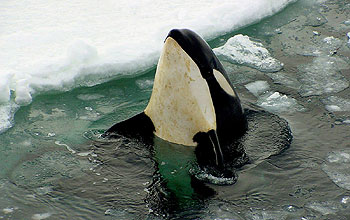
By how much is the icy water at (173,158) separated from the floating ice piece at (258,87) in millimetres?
12

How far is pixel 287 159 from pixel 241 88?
1.70m

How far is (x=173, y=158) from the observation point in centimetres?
536

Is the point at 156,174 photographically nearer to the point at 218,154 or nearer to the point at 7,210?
the point at 218,154

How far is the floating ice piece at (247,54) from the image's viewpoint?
744 centimetres

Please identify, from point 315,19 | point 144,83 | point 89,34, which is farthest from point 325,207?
point 315,19

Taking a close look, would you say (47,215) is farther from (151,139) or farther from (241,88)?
(241,88)

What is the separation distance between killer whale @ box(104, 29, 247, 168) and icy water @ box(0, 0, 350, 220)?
169mm

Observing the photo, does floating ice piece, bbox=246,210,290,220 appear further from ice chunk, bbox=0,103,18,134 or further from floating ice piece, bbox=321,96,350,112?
ice chunk, bbox=0,103,18,134

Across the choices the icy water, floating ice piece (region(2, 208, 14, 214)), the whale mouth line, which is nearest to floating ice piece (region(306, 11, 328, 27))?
the icy water

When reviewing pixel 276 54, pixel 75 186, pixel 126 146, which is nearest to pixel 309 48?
pixel 276 54

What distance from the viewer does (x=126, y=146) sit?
18.1ft

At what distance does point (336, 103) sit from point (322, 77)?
2.46ft

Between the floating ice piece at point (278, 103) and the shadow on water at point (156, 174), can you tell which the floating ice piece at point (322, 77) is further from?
the shadow on water at point (156, 174)

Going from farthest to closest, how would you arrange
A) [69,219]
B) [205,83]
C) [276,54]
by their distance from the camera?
[276,54] → [205,83] → [69,219]
